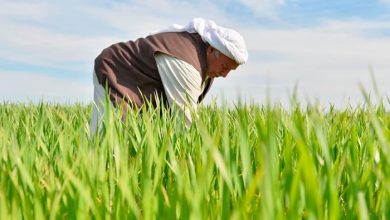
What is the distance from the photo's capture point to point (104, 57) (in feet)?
9.47

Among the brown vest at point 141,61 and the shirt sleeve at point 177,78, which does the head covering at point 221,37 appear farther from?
the shirt sleeve at point 177,78

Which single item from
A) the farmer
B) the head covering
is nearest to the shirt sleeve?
the farmer

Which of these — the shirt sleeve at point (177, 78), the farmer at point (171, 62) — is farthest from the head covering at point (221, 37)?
the shirt sleeve at point (177, 78)

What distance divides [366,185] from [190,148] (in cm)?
66

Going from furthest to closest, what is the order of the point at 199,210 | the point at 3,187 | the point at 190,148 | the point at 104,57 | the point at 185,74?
the point at 104,57, the point at 185,74, the point at 190,148, the point at 3,187, the point at 199,210

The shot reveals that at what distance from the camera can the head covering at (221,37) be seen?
2.69 meters

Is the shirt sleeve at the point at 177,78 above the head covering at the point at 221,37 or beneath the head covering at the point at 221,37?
beneath

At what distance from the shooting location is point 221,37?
270 centimetres

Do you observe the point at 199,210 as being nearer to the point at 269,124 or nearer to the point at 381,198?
the point at 269,124

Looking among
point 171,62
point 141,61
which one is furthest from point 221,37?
point 141,61

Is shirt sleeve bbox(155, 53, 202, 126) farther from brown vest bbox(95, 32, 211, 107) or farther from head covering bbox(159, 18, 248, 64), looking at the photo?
head covering bbox(159, 18, 248, 64)

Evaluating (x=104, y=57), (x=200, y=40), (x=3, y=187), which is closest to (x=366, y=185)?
(x=3, y=187)

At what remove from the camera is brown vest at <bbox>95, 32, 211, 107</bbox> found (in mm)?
2697

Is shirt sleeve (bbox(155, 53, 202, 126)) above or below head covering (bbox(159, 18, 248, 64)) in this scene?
below
